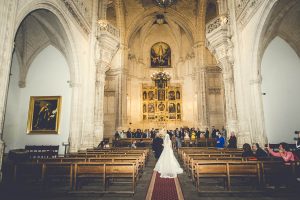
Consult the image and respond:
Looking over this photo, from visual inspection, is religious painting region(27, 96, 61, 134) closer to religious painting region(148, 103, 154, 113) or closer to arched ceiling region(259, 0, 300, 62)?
arched ceiling region(259, 0, 300, 62)

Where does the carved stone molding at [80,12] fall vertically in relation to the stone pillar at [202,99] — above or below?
above

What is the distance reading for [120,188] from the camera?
5590mm

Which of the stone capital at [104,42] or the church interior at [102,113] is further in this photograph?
the stone capital at [104,42]

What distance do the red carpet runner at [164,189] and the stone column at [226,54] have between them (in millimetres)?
6600

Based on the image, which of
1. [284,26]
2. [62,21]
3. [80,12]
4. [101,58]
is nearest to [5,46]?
[62,21]

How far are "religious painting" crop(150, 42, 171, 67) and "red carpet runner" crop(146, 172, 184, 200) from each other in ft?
67.0

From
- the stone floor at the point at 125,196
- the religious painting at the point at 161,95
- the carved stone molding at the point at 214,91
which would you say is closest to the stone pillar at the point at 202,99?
the carved stone molding at the point at 214,91

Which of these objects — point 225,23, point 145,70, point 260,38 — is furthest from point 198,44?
point 260,38

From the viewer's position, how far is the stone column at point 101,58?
516 inches

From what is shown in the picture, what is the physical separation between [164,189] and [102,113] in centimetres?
912

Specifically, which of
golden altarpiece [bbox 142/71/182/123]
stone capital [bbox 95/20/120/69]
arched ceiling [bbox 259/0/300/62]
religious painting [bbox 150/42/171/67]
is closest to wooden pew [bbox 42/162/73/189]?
stone capital [bbox 95/20/120/69]

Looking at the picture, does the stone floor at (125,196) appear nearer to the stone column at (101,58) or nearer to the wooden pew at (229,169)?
the wooden pew at (229,169)

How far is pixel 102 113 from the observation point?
45.2 feet

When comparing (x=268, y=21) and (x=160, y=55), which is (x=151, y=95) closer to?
(x=160, y=55)
